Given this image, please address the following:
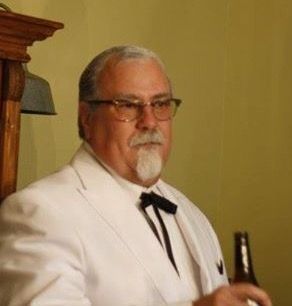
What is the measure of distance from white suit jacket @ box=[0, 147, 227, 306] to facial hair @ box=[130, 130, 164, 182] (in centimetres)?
7

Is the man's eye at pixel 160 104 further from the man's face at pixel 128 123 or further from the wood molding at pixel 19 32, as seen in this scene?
the wood molding at pixel 19 32

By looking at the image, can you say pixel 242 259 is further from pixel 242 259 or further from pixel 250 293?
pixel 250 293

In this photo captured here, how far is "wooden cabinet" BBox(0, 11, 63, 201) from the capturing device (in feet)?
4.56

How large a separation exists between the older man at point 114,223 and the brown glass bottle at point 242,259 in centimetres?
10

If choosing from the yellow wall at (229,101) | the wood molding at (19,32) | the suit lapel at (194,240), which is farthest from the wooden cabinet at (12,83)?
the yellow wall at (229,101)

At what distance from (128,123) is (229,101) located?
3.87 feet

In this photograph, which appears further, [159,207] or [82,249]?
[159,207]

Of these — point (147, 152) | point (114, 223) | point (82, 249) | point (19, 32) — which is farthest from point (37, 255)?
point (19, 32)

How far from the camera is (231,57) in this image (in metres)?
2.60

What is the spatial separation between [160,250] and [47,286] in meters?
0.29

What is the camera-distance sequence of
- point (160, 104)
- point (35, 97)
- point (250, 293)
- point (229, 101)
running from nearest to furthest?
point (250, 293) → point (160, 104) → point (35, 97) → point (229, 101)

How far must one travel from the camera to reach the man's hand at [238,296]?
3.83ft

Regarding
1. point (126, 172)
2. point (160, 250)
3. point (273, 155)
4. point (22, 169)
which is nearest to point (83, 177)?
point (126, 172)

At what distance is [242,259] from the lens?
50.4 inches
